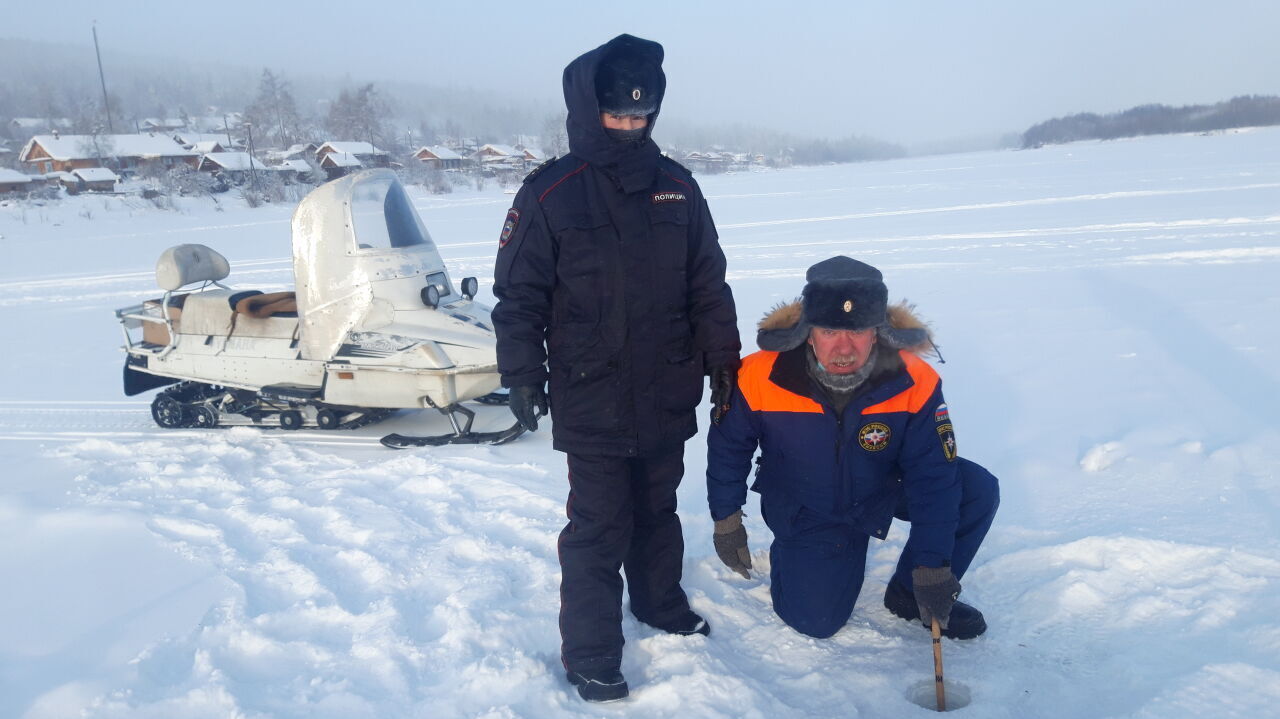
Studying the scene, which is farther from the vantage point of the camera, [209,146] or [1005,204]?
[209,146]

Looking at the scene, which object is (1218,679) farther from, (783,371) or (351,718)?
(351,718)

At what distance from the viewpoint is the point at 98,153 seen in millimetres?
46344

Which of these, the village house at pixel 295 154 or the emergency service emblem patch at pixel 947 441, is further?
the village house at pixel 295 154

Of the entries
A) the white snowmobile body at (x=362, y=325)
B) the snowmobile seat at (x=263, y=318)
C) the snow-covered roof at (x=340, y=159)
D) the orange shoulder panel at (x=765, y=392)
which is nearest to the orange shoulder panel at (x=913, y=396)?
the orange shoulder panel at (x=765, y=392)

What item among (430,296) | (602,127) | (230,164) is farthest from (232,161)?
(602,127)

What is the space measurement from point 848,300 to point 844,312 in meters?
0.04

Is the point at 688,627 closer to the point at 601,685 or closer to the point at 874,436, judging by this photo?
the point at 601,685

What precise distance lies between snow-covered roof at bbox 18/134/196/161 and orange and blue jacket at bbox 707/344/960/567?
53.3 m

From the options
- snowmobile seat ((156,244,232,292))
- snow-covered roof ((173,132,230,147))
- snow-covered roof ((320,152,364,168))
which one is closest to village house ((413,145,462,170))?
snow-covered roof ((320,152,364,168))

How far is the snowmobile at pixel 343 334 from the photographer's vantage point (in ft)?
15.8

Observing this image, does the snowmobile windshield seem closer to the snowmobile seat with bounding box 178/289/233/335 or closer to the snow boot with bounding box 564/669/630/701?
the snowmobile seat with bounding box 178/289/233/335

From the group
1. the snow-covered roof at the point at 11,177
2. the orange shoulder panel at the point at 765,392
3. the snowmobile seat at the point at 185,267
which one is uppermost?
the snow-covered roof at the point at 11,177

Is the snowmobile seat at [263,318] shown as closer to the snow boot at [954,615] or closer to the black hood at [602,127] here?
the black hood at [602,127]

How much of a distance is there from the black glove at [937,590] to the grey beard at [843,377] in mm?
586
